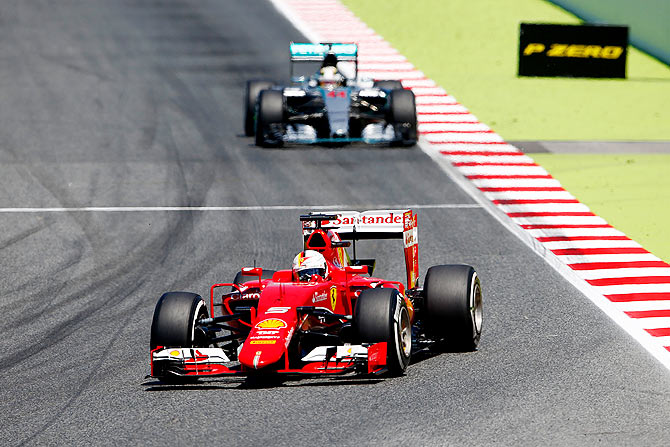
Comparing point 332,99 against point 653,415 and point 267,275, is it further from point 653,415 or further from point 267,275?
point 653,415

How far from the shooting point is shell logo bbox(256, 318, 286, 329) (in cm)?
1159

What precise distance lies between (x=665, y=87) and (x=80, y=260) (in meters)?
18.2

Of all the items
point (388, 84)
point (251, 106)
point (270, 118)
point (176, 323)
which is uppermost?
point (388, 84)

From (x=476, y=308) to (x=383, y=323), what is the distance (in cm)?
176

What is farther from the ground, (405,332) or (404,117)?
(404,117)

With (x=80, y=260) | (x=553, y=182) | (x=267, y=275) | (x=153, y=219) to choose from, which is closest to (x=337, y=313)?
(x=267, y=275)

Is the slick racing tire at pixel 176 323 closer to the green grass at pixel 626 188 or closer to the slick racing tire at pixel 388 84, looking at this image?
the green grass at pixel 626 188

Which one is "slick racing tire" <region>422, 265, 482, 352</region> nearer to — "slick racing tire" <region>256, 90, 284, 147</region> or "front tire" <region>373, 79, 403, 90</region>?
"slick racing tire" <region>256, 90, 284, 147</region>

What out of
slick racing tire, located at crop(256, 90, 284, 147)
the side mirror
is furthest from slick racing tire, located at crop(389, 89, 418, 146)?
the side mirror

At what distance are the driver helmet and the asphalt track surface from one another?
1185mm

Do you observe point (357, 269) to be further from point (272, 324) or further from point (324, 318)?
point (272, 324)

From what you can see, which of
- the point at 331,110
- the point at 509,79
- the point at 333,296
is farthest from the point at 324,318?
the point at 509,79

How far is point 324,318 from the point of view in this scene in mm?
12516

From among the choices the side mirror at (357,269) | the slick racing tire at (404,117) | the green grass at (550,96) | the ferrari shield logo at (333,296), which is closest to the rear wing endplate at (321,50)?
the slick racing tire at (404,117)
